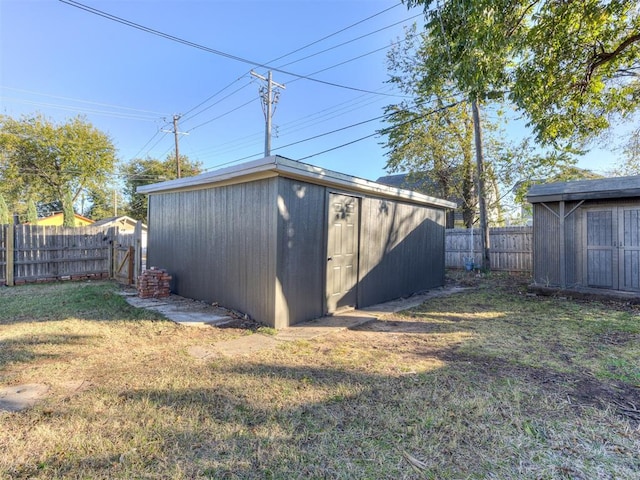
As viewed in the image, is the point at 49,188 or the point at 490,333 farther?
the point at 49,188

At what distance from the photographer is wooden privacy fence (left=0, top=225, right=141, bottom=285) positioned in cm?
750

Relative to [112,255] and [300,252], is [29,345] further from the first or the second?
[112,255]

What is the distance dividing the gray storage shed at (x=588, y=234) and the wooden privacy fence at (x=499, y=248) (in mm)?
2751

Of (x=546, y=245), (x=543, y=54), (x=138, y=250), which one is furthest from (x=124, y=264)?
(x=546, y=245)

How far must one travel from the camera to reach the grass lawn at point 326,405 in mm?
1805

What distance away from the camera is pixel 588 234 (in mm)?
6855

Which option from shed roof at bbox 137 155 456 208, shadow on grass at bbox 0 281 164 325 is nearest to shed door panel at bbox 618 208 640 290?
shed roof at bbox 137 155 456 208

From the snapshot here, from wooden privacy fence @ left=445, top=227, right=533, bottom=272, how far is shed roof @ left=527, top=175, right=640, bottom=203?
303 cm

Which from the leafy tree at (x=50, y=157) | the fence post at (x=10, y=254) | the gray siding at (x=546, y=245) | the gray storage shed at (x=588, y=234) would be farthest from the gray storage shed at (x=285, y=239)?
the leafy tree at (x=50, y=157)

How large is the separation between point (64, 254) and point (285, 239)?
24.1 ft

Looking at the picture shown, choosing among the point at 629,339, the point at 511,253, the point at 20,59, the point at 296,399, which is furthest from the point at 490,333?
the point at 20,59

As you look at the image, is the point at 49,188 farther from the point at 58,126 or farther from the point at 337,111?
the point at 337,111

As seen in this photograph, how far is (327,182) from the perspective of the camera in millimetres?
4957

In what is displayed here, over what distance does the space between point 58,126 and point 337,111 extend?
2088 cm
